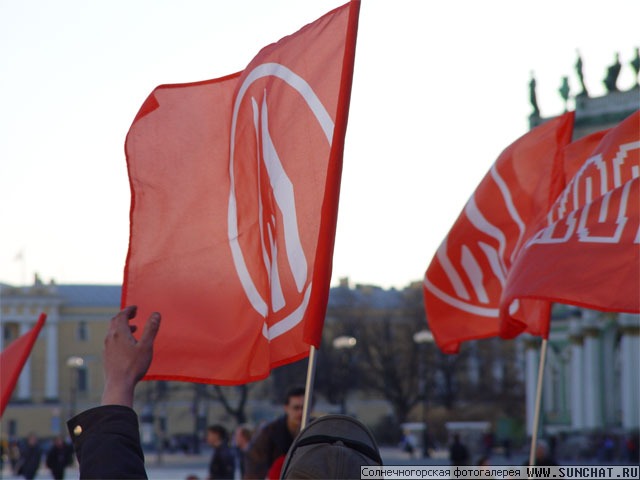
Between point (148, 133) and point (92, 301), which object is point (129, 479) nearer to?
point (148, 133)

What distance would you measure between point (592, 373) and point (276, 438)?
151 feet

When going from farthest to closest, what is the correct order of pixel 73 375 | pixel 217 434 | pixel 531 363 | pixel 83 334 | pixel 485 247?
pixel 83 334, pixel 73 375, pixel 531 363, pixel 217 434, pixel 485 247

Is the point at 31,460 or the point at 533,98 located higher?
the point at 533,98

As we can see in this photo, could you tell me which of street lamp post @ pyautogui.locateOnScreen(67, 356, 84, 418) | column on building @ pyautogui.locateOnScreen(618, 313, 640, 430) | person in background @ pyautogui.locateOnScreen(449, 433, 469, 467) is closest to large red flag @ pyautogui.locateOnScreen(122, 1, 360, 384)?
person in background @ pyautogui.locateOnScreen(449, 433, 469, 467)

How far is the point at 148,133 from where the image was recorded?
23.8ft

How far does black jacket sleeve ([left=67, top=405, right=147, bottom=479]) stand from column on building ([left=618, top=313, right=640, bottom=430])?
47.1 m

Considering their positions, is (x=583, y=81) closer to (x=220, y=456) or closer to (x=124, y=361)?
(x=220, y=456)

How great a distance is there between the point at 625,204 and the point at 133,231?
2749 millimetres

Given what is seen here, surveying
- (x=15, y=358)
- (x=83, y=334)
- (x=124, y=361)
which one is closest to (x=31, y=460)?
(x=15, y=358)

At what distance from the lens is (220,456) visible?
16328 millimetres

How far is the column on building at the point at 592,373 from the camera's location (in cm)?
5281

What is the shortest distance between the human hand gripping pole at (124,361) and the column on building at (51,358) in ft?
355

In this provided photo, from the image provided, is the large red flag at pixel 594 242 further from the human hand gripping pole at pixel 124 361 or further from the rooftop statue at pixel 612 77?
the rooftop statue at pixel 612 77

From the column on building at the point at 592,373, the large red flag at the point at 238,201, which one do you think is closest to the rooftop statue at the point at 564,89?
the column on building at the point at 592,373
